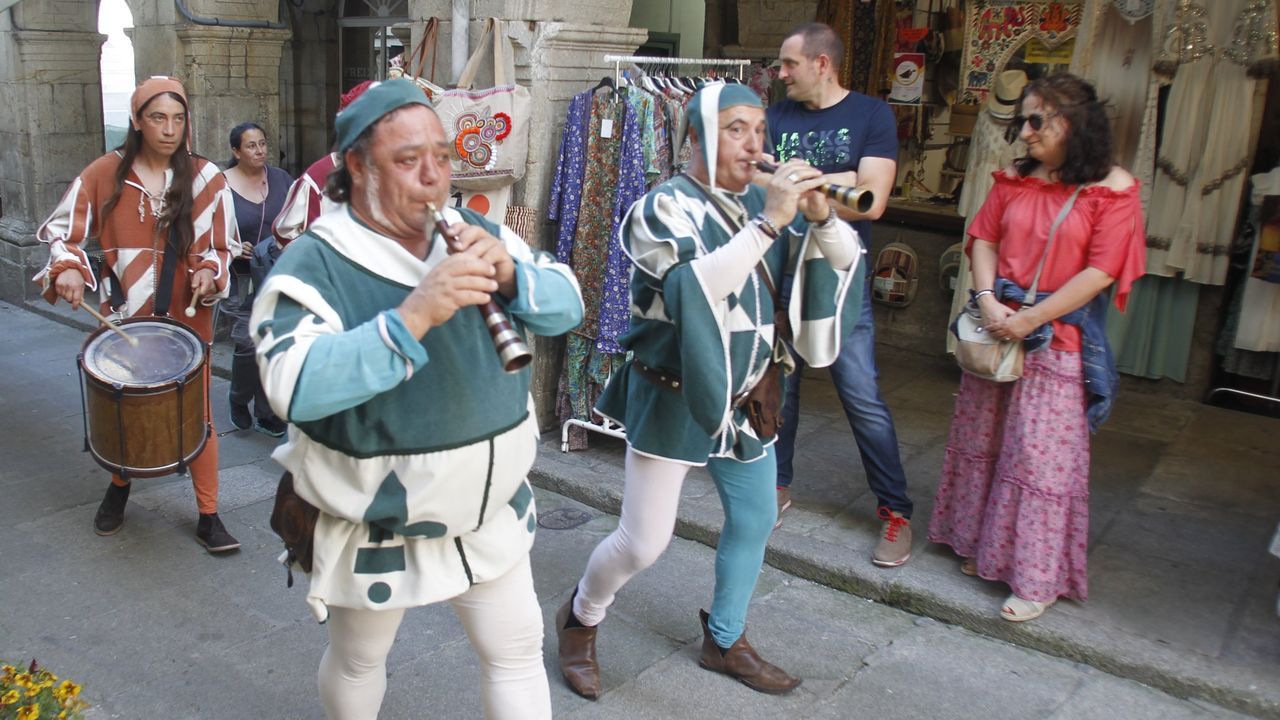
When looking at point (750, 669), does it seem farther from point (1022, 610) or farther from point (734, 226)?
point (734, 226)

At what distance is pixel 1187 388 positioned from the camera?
6.27 m

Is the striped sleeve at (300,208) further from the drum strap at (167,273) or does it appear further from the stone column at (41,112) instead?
the stone column at (41,112)

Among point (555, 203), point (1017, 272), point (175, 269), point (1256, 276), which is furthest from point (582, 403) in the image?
point (1256, 276)

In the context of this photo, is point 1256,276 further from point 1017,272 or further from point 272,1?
point 272,1

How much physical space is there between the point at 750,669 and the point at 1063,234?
178cm

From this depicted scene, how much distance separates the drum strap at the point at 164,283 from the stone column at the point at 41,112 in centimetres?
503

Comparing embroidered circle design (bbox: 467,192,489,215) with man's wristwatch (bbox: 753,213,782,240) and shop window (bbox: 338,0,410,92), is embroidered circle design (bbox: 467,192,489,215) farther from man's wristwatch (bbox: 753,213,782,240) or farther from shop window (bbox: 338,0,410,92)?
shop window (bbox: 338,0,410,92)

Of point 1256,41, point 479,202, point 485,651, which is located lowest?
point 485,651

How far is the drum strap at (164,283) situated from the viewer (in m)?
4.56

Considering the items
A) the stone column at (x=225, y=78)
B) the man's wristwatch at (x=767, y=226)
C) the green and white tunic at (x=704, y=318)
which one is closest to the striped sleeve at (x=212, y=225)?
the green and white tunic at (x=704, y=318)

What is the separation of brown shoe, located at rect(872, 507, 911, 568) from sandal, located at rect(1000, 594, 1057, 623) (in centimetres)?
48

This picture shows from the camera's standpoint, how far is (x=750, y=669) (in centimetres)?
356

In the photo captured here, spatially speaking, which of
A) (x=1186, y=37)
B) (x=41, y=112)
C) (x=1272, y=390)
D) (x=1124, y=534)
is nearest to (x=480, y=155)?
(x=1124, y=534)

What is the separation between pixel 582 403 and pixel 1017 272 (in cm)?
227
